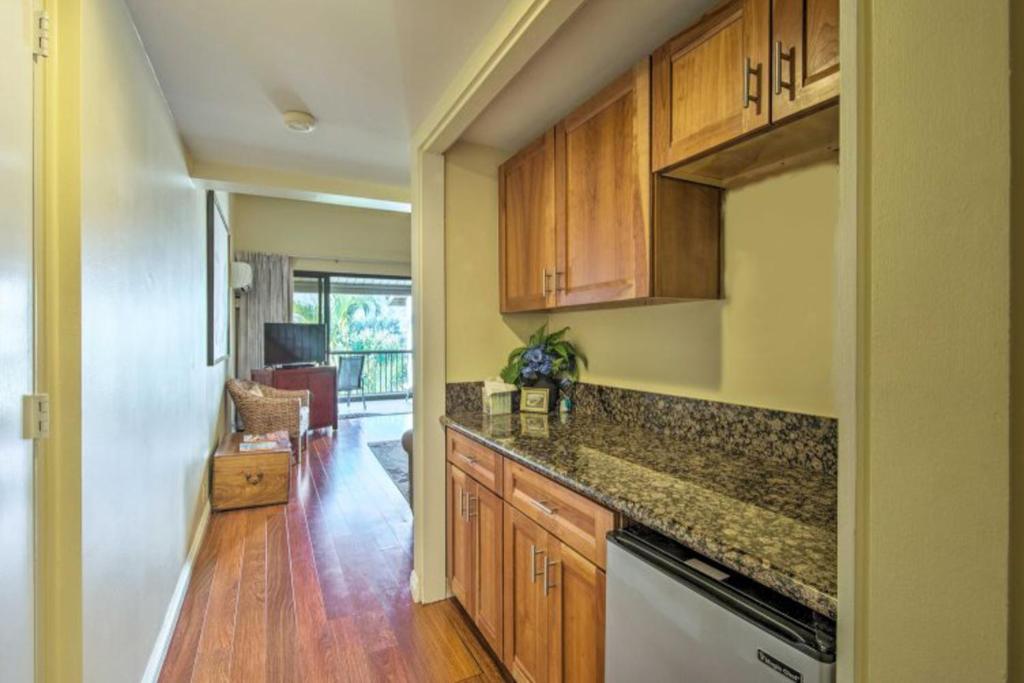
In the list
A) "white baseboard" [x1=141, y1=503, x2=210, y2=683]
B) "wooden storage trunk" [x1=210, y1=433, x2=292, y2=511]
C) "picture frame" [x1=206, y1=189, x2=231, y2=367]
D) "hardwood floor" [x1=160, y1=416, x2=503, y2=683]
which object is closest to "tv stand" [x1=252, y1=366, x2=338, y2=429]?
"picture frame" [x1=206, y1=189, x2=231, y2=367]

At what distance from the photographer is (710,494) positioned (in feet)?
3.69

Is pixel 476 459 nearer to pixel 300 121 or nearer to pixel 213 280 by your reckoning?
pixel 300 121

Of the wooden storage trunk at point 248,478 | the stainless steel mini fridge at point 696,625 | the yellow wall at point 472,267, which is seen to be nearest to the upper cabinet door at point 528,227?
the yellow wall at point 472,267

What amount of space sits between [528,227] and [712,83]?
0.97 meters

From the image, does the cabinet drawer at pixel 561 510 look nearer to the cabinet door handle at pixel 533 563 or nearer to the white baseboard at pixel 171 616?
the cabinet door handle at pixel 533 563

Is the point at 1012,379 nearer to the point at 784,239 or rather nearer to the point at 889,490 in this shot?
the point at 889,490

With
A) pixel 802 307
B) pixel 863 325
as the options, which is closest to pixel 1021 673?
pixel 863 325

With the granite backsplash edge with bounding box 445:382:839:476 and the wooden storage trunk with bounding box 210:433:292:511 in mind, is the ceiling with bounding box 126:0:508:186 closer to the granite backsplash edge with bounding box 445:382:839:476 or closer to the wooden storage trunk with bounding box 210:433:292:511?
the granite backsplash edge with bounding box 445:382:839:476

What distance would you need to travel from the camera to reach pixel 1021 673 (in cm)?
46

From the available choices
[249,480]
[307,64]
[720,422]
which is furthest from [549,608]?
[249,480]

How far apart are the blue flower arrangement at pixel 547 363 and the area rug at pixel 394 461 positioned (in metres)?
1.78

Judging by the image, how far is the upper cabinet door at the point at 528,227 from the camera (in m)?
1.97

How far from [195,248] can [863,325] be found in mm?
3305

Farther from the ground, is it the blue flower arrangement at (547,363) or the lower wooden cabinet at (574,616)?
the blue flower arrangement at (547,363)
